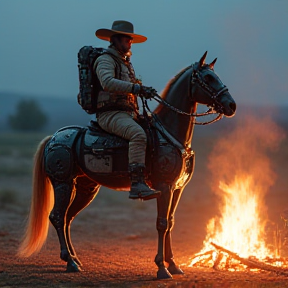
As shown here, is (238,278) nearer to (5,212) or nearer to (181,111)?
(181,111)

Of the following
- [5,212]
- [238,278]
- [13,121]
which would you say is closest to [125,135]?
[238,278]

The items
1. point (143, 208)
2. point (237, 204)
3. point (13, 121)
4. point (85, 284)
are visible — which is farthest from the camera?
point (13, 121)

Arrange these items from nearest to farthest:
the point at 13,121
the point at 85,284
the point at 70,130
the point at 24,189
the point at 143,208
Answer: the point at 85,284
the point at 70,130
the point at 143,208
the point at 24,189
the point at 13,121

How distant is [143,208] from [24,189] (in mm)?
7539

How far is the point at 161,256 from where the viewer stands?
25.7 feet

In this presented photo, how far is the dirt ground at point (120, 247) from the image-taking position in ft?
25.1

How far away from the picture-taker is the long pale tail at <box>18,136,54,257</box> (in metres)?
8.73

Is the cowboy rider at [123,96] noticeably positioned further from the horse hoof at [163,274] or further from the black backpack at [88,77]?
the horse hoof at [163,274]

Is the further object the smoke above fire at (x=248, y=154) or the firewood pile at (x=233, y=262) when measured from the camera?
the smoke above fire at (x=248, y=154)

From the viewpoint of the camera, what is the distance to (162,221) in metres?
7.87

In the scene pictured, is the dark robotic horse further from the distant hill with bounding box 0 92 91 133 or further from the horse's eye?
the distant hill with bounding box 0 92 91 133

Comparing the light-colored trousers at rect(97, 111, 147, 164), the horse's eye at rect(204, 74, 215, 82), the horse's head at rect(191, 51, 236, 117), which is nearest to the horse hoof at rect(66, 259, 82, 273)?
the light-colored trousers at rect(97, 111, 147, 164)

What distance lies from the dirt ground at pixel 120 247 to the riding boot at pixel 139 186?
1.06 m

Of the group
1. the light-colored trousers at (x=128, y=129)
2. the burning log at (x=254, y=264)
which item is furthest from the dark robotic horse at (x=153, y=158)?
the burning log at (x=254, y=264)
